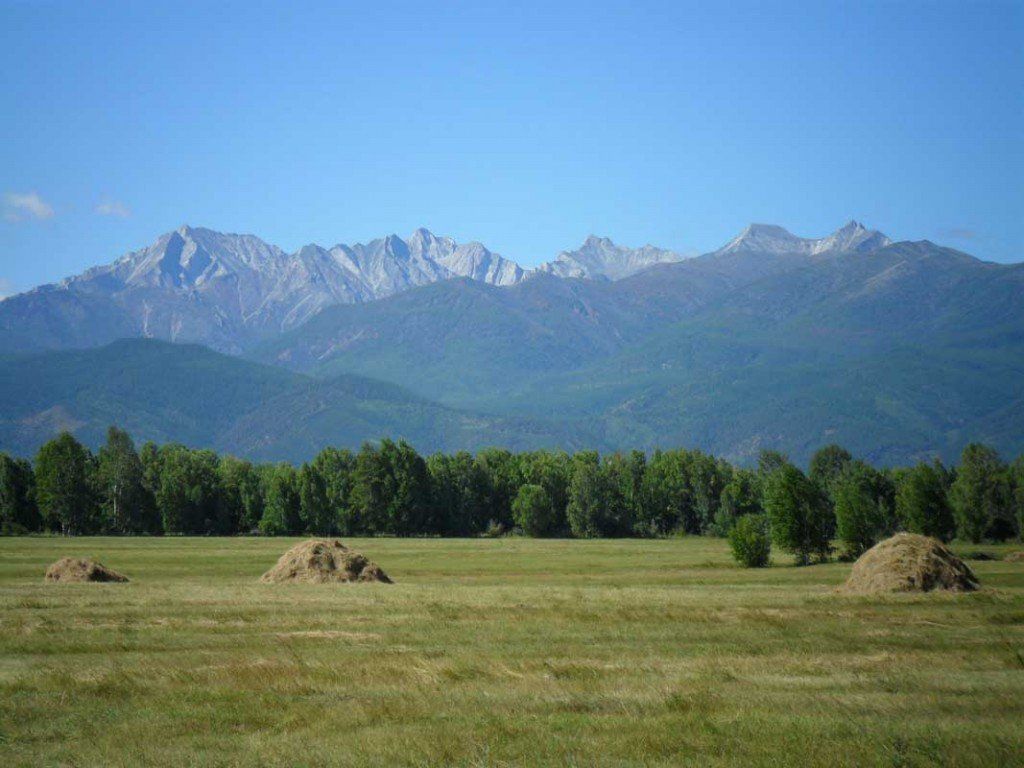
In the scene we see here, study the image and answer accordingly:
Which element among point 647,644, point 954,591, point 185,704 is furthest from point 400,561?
point 185,704

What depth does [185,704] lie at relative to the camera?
74.4 feet

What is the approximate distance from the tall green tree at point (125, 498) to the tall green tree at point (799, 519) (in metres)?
77.4

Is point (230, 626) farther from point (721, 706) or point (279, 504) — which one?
point (279, 504)

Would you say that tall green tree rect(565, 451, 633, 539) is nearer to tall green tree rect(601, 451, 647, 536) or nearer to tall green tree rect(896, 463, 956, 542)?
tall green tree rect(601, 451, 647, 536)

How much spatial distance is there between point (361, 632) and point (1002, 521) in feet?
308

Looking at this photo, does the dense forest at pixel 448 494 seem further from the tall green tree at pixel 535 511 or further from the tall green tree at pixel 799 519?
the tall green tree at pixel 799 519

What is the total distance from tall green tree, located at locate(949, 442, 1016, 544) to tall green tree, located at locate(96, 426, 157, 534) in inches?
3416

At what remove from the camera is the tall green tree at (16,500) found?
118625mm

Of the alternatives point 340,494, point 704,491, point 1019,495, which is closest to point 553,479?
point 704,491

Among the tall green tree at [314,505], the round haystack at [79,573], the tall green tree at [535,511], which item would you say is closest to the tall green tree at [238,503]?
the tall green tree at [314,505]

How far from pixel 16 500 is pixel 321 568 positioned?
3061 inches

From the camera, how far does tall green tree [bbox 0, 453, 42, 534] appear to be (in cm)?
11862

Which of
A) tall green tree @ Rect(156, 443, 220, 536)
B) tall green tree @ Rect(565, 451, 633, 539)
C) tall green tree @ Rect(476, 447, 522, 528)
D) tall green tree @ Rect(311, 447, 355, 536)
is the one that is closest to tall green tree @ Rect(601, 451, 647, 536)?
tall green tree @ Rect(565, 451, 633, 539)

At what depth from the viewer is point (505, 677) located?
25.9 meters
